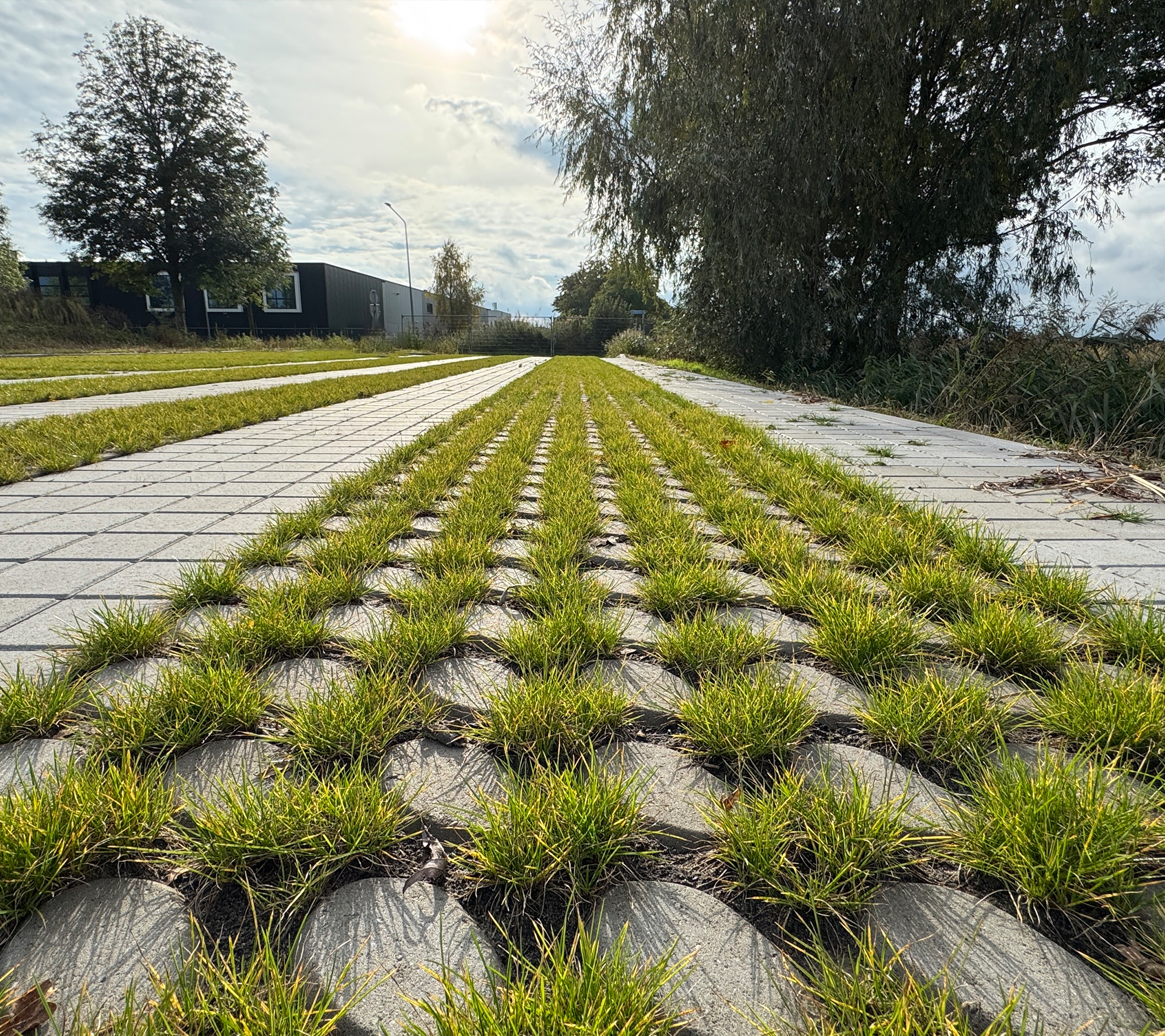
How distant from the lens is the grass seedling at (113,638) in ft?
4.76

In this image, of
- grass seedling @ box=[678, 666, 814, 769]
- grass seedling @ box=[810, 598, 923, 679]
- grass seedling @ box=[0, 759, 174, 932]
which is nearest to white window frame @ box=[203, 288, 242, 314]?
grass seedling @ box=[0, 759, 174, 932]

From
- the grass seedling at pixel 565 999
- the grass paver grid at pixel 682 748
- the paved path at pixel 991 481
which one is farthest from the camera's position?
the paved path at pixel 991 481

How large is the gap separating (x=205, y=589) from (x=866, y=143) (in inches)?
344

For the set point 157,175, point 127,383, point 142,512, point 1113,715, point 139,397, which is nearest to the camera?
point 1113,715

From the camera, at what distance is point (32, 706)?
1.22 meters

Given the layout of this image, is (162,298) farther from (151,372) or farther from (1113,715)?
(1113,715)

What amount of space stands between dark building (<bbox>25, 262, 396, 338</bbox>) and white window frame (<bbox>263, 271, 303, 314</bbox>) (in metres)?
0.03

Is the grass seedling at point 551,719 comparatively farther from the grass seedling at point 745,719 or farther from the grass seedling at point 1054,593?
the grass seedling at point 1054,593

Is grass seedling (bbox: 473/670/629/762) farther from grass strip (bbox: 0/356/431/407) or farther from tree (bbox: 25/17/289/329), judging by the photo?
tree (bbox: 25/17/289/329)

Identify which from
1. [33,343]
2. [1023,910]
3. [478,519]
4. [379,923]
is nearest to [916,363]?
[478,519]

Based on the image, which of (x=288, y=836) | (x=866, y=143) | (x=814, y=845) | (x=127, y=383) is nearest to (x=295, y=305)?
(x=127, y=383)

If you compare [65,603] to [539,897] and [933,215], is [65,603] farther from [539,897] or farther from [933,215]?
[933,215]

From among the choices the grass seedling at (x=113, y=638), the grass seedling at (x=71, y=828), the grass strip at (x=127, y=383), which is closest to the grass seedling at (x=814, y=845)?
the grass seedling at (x=71, y=828)

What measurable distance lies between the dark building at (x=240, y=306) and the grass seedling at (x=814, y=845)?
1466 inches
